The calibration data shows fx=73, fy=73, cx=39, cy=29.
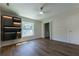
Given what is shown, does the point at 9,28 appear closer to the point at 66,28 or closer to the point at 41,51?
the point at 41,51

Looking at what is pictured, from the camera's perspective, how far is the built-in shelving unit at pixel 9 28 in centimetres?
422

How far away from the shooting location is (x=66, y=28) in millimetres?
5582

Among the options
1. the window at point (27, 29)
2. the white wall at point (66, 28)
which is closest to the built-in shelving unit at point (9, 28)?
the window at point (27, 29)

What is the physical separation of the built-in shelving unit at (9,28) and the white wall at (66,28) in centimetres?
325

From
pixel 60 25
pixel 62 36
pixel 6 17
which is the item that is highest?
pixel 6 17

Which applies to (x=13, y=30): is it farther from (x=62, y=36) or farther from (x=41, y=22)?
(x=41, y=22)

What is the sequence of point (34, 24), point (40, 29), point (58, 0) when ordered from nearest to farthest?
point (58, 0) < point (34, 24) < point (40, 29)

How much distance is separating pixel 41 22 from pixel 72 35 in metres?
4.26

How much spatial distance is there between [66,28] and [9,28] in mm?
4053

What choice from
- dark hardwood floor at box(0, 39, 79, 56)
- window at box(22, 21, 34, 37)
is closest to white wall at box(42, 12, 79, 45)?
dark hardwood floor at box(0, 39, 79, 56)

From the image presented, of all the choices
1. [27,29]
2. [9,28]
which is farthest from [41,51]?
[27,29]

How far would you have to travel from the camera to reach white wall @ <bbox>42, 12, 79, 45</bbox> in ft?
16.2

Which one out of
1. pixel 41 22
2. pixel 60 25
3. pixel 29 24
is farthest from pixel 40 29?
pixel 60 25

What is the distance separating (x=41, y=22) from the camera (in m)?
8.65
